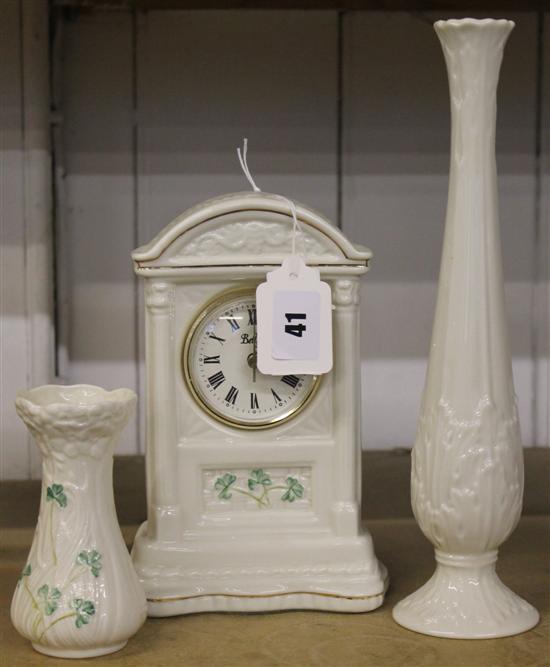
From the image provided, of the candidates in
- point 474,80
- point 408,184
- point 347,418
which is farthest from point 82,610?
point 408,184

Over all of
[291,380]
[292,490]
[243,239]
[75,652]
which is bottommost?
[75,652]

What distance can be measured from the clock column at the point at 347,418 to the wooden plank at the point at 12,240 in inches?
23.5

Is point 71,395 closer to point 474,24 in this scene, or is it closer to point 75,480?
point 75,480

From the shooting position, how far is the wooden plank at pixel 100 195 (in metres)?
1.49

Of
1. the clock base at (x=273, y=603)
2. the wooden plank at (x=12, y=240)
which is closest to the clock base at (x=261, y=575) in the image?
the clock base at (x=273, y=603)

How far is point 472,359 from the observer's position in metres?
0.93

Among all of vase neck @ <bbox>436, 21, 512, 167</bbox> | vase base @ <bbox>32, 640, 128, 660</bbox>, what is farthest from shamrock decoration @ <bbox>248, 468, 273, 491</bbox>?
vase neck @ <bbox>436, 21, 512, 167</bbox>

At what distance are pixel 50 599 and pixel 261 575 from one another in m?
0.21

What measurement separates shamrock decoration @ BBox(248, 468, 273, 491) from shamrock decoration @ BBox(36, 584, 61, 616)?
8.7 inches

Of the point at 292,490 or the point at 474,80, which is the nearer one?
the point at 474,80

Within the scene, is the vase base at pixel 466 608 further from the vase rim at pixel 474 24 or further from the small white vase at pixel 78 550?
the vase rim at pixel 474 24

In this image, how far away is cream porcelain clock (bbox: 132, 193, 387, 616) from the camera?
1001 millimetres

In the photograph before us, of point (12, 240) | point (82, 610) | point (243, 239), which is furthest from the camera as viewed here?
point (12, 240)

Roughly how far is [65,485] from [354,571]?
293 mm
